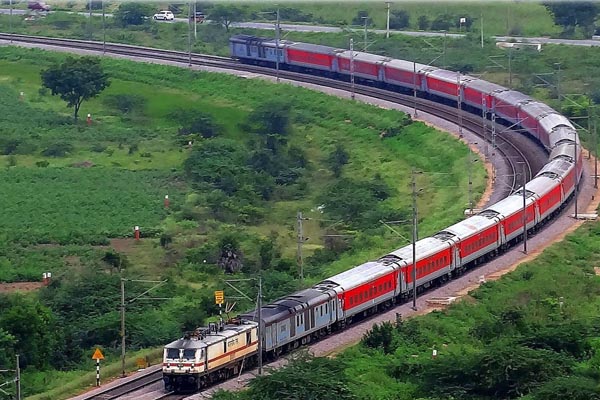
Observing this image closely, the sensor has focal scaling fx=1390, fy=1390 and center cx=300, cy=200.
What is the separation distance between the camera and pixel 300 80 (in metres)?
135

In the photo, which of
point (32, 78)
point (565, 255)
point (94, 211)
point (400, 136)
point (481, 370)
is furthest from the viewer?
point (32, 78)

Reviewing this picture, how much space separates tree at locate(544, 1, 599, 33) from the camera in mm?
163750

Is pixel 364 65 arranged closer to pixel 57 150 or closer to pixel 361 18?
pixel 57 150

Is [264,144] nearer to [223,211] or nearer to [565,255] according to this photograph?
[223,211]

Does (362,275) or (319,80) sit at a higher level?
(319,80)

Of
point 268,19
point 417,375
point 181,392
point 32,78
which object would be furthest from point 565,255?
point 268,19

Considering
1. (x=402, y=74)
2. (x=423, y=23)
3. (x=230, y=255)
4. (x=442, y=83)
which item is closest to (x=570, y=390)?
(x=230, y=255)

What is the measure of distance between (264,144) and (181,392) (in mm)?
64479

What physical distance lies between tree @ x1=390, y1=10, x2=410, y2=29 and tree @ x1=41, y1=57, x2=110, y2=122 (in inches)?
2350

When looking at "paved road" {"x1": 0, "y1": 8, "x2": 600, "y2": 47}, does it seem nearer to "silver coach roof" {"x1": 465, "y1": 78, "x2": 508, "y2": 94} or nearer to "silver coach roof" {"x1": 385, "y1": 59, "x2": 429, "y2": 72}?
"silver coach roof" {"x1": 385, "y1": 59, "x2": 429, "y2": 72}

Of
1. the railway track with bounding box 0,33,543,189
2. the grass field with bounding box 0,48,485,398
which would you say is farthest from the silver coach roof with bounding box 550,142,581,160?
the grass field with bounding box 0,48,485,398

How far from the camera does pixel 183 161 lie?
356 feet

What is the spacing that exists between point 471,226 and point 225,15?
10676 centimetres

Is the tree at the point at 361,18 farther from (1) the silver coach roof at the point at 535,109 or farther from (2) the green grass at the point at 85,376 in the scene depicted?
(2) the green grass at the point at 85,376
